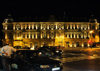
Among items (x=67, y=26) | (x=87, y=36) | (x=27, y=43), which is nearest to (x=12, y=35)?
(x=27, y=43)

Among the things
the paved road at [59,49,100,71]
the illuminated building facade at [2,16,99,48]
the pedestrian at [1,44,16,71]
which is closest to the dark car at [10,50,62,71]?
the pedestrian at [1,44,16,71]

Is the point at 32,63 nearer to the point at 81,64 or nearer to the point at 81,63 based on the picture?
the point at 81,64

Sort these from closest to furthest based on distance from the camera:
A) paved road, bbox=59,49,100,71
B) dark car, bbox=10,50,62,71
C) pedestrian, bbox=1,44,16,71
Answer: dark car, bbox=10,50,62,71 < pedestrian, bbox=1,44,16,71 < paved road, bbox=59,49,100,71

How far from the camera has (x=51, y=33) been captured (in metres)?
89.9

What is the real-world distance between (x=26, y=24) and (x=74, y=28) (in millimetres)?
19641

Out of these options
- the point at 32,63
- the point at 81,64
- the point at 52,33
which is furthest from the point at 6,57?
the point at 52,33

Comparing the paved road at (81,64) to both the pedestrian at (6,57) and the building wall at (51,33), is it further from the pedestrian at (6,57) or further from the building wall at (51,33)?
the building wall at (51,33)

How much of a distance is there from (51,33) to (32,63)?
7742cm

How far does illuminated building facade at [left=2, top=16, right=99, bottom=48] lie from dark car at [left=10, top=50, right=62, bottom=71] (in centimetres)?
7443

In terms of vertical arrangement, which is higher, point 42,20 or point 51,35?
point 42,20

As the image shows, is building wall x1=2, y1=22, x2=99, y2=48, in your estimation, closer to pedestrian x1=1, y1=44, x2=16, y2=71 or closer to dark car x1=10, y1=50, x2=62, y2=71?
pedestrian x1=1, y1=44, x2=16, y2=71

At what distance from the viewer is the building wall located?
88.9 metres

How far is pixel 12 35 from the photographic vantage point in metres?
88.9

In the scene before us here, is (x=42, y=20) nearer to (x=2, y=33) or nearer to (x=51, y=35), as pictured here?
(x=51, y=35)
